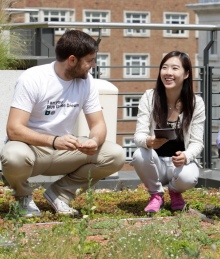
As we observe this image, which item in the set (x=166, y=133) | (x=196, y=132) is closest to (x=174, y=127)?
(x=196, y=132)

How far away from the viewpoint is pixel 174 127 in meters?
7.08

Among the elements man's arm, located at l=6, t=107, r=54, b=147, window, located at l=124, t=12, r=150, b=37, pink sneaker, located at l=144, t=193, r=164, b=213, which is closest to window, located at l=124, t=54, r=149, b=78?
window, located at l=124, t=12, r=150, b=37

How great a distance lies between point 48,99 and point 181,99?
0.97 m

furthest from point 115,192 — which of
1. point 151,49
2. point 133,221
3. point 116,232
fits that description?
point 151,49

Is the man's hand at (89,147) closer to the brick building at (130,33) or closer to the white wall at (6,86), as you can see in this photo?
the white wall at (6,86)

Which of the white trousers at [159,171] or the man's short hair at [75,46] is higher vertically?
the man's short hair at [75,46]

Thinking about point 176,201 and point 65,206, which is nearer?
point 65,206

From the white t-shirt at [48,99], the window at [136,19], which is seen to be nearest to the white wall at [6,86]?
the white t-shirt at [48,99]

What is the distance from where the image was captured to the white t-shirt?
6586mm

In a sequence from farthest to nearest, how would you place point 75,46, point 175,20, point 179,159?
point 175,20 → point 179,159 → point 75,46

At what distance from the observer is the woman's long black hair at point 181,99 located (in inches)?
277

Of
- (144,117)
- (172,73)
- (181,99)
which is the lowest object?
(144,117)

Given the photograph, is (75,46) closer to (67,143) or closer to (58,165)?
(67,143)

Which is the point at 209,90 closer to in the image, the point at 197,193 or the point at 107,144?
the point at 197,193
